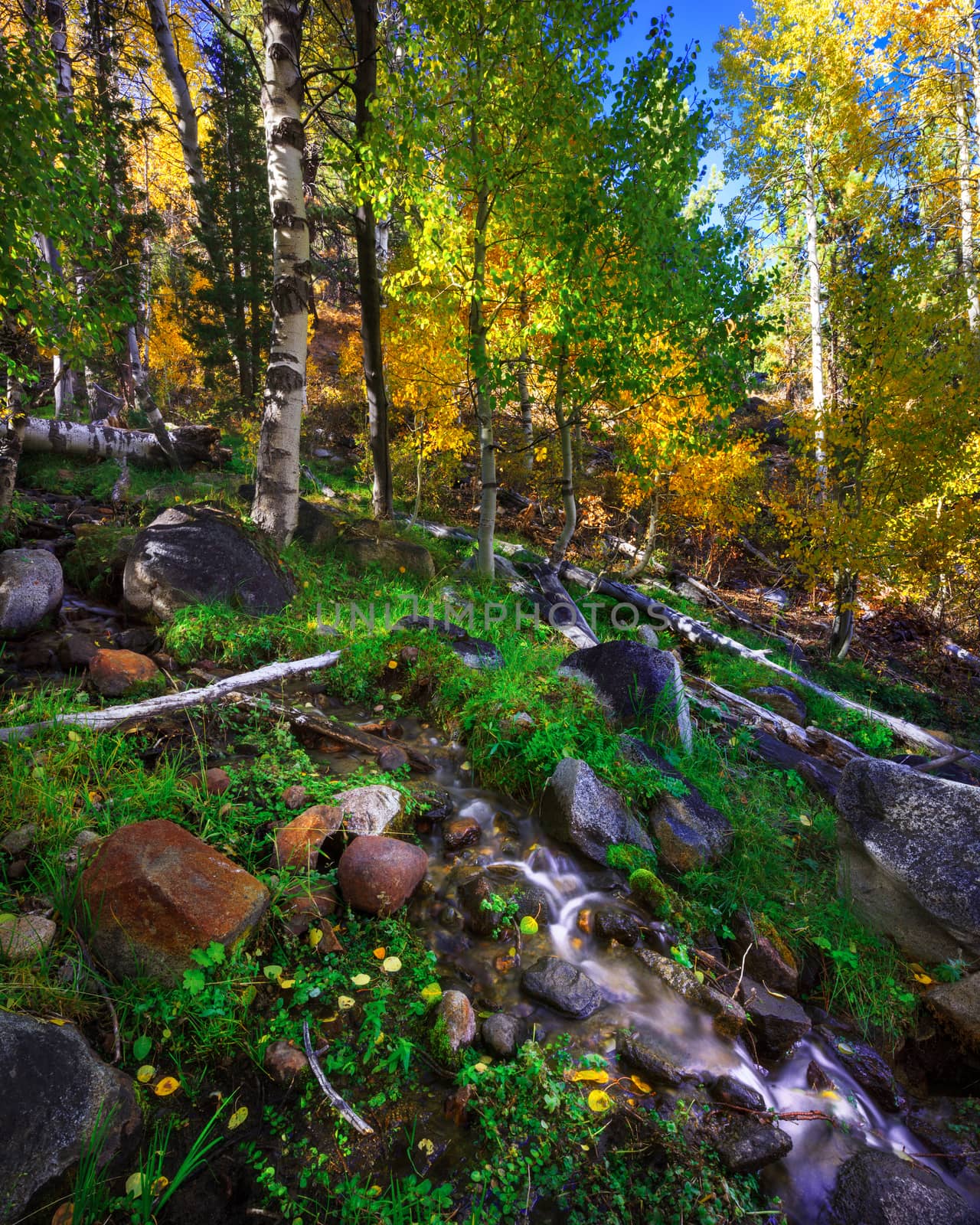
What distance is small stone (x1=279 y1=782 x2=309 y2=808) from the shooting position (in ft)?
10.5

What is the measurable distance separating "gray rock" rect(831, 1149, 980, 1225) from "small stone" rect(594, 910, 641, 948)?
122 cm

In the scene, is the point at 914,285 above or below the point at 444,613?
above

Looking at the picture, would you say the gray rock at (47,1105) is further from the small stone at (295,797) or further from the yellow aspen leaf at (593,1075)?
the yellow aspen leaf at (593,1075)

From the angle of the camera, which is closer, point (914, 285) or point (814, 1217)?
point (814, 1217)

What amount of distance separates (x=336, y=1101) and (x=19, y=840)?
6.02ft

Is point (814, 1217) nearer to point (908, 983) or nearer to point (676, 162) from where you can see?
point (908, 983)

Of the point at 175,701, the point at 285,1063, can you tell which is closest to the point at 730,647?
the point at 175,701

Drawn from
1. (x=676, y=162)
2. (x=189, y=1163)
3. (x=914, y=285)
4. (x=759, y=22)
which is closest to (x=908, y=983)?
(x=189, y=1163)

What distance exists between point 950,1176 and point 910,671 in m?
10.8

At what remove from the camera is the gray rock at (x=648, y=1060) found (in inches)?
97.6

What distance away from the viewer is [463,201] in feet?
25.6

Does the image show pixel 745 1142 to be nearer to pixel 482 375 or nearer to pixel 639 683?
pixel 639 683

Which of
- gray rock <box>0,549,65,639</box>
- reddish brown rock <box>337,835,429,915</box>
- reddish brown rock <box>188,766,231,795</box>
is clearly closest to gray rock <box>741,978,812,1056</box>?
reddish brown rock <box>337,835,429,915</box>

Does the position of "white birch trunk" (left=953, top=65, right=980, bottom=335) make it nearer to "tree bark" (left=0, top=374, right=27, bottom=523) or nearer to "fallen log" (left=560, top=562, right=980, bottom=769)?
"fallen log" (left=560, top=562, right=980, bottom=769)
